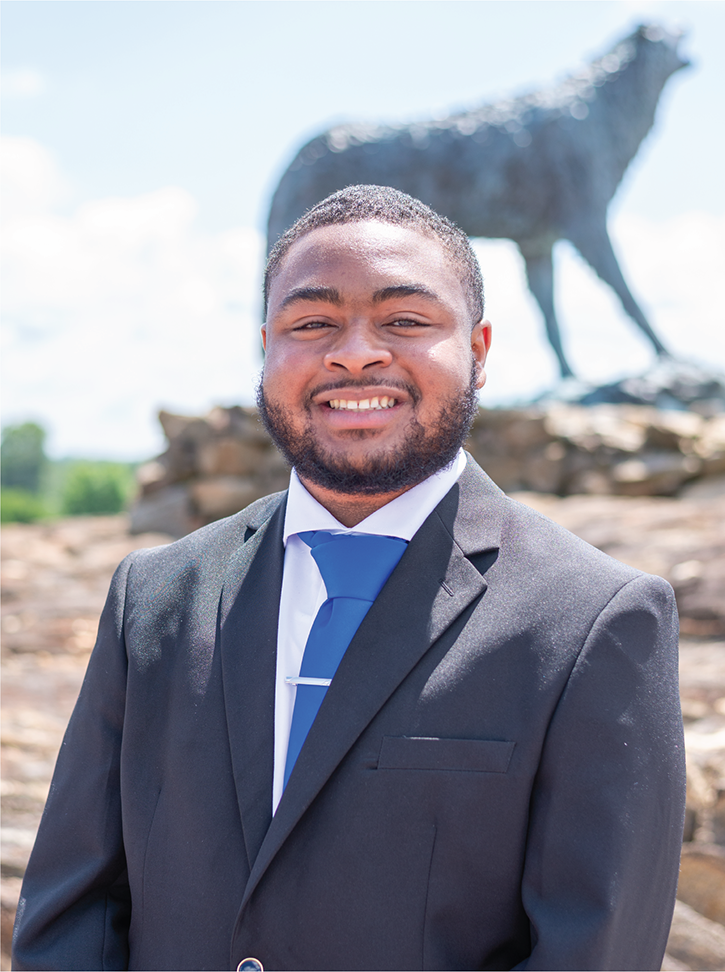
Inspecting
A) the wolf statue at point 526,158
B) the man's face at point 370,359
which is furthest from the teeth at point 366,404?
the wolf statue at point 526,158

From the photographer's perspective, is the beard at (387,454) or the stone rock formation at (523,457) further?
the stone rock formation at (523,457)

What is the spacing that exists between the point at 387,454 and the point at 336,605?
230mm

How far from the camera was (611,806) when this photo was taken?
1022 mm

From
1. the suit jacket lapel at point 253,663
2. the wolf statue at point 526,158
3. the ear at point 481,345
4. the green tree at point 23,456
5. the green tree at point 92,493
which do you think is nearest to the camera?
the suit jacket lapel at point 253,663

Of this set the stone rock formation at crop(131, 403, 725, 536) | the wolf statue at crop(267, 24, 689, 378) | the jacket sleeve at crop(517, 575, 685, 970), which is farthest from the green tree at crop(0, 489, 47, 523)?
the jacket sleeve at crop(517, 575, 685, 970)

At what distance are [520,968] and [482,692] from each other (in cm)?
33

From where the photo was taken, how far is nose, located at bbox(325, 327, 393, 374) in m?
1.16

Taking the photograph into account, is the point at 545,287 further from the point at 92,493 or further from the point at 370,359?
the point at 92,493

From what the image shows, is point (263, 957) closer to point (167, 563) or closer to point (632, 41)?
point (167, 563)

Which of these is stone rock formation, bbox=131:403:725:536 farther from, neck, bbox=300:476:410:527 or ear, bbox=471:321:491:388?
neck, bbox=300:476:410:527

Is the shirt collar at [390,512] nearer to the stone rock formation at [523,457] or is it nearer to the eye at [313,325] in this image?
the eye at [313,325]

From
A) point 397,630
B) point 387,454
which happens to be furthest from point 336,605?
point 387,454

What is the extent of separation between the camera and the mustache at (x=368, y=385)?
117 centimetres

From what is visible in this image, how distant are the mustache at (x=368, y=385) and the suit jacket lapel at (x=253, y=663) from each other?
287 millimetres
